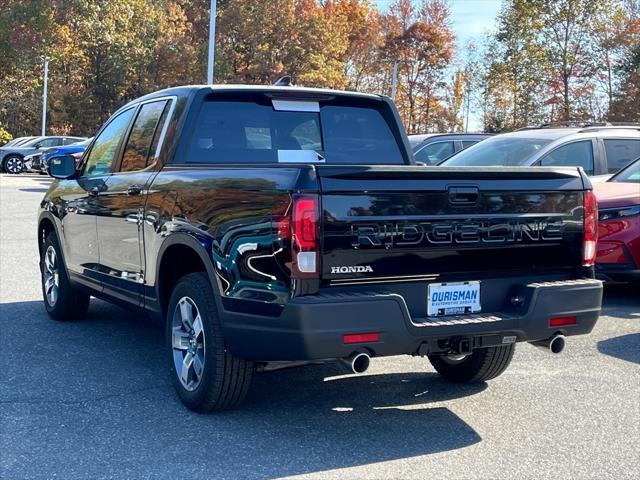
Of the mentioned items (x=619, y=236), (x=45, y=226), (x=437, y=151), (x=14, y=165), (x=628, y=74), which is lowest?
(x=619, y=236)

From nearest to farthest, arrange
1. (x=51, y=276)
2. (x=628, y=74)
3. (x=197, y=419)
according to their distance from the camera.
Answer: (x=197, y=419), (x=51, y=276), (x=628, y=74)

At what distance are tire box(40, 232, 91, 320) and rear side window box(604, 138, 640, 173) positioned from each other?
20.8 feet

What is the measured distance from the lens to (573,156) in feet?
31.7

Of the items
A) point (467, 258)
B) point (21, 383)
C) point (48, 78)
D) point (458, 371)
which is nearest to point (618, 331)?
point (458, 371)

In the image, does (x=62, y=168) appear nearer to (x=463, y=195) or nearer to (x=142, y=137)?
(x=142, y=137)

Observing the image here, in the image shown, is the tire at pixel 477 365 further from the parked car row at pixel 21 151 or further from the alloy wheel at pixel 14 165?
the alloy wheel at pixel 14 165

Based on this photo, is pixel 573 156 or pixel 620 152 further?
pixel 620 152

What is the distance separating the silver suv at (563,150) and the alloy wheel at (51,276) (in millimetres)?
4716

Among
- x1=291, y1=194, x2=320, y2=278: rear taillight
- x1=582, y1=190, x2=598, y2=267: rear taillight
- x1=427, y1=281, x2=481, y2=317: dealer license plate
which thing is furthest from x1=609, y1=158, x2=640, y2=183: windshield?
x1=291, y1=194, x2=320, y2=278: rear taillight

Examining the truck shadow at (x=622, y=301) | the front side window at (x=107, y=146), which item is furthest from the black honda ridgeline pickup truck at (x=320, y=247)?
the truck shadow at (x=622, y=301)

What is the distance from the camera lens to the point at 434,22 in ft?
178

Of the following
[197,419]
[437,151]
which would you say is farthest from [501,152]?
[197,419]

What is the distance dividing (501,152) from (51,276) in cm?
534

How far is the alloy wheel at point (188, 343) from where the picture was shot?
4797mm
